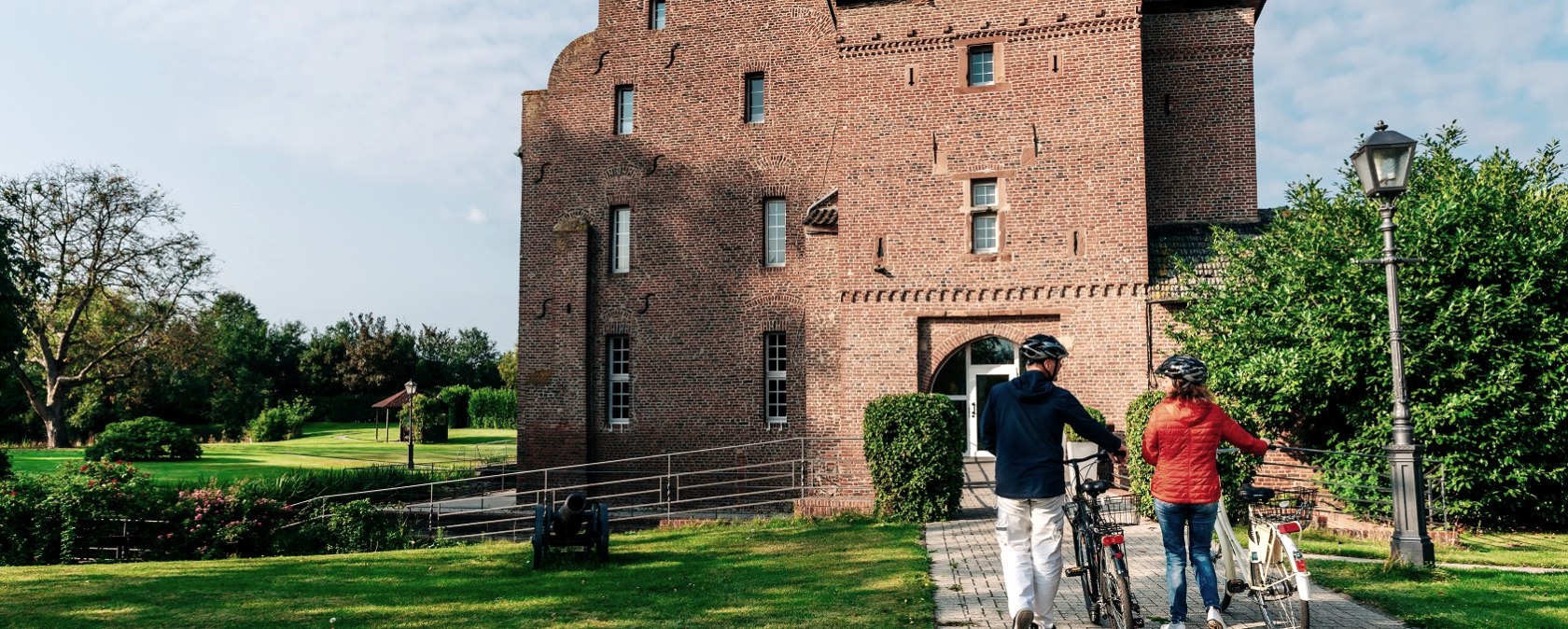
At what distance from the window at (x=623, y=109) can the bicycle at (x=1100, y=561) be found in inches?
668

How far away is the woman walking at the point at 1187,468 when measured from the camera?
199 inches

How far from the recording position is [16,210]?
113 feet

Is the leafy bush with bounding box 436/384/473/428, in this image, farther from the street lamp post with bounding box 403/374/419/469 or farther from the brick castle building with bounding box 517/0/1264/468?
the brick castle building with bounding box 517/0/1264/468

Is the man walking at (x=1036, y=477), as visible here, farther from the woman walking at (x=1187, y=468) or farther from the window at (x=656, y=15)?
the window at (x=656, y=15)

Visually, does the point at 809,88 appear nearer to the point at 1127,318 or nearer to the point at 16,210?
the point at 1127,318

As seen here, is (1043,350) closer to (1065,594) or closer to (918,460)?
(1065,594)

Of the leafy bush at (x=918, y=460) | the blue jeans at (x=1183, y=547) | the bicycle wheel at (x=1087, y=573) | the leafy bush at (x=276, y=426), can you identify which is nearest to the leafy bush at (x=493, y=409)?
the leafy bush at (x=276, y=426)

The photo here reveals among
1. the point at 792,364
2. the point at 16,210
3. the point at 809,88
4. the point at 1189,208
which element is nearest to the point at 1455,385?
the point at 1189,208

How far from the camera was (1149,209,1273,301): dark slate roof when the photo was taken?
1429 cm

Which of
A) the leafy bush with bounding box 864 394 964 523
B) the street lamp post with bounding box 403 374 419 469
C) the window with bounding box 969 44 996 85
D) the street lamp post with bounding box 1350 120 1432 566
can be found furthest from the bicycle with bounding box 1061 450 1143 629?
the street lamp post with bounding box 403 374 419 469

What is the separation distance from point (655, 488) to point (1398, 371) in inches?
574

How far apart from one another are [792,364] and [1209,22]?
1049 cm

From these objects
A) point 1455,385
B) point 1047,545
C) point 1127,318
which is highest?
point 1127,318

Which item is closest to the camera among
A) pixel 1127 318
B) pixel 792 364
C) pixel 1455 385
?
pixel 1455 385
